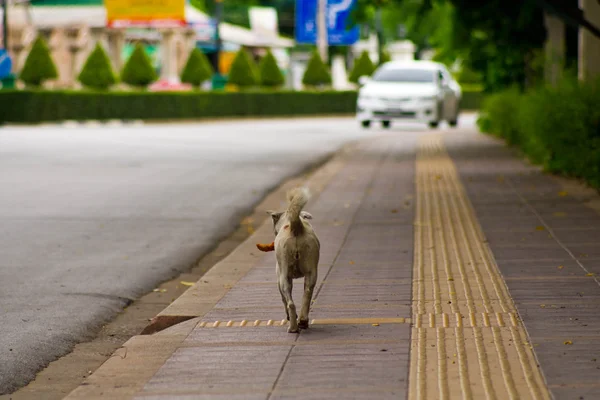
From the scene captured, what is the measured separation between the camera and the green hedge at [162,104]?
4234 centimetres

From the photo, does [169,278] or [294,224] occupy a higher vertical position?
[294,224]

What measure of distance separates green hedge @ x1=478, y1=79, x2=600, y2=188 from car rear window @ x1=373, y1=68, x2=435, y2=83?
16010 millimetres

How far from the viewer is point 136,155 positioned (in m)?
24.5

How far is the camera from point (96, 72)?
46.2m

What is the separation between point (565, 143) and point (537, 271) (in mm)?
8038

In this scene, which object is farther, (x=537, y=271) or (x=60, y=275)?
(x=60, y=275)

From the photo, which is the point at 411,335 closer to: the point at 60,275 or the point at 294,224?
the point at 294,224

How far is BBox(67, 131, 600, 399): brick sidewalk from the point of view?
219 inches

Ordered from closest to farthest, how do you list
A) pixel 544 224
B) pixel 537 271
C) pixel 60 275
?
pixel 537 271, pixel 60 275, pixel 544 224

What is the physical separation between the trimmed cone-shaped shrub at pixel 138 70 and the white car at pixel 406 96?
1302 centimetres

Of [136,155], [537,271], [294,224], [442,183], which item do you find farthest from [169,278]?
[136,155]

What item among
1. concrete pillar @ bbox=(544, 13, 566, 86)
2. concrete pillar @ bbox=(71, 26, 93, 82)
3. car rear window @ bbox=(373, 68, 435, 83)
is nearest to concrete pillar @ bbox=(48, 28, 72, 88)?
concrete pillar @ bbox=(71, 26, 93, 82)

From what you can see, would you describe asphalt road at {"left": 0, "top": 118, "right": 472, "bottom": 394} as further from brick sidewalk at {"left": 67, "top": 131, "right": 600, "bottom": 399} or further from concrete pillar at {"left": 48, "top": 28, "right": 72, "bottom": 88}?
concrete pillar at {"left": 48, "top": 28, "right": 72, "bottom": 88}

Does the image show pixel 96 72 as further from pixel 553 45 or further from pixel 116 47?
pixel 553 45
